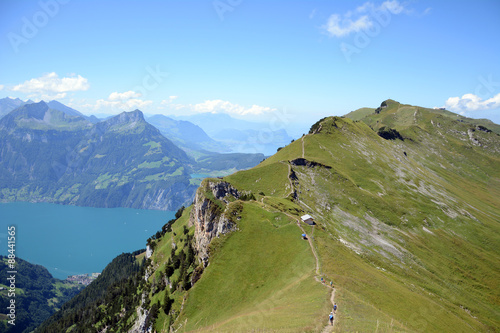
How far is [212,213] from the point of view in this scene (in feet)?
263

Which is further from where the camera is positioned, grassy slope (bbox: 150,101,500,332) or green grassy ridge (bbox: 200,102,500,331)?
green grassy ridge (bbox: 200,102,500,331)

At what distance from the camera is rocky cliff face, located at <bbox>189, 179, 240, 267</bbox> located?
226ft

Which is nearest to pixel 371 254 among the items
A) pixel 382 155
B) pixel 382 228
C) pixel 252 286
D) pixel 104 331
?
pixel 382 228

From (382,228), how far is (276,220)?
199 ft

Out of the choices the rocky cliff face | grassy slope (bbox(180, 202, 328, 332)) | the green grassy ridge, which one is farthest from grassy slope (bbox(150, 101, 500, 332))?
the rocky cliff face

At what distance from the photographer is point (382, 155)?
554 feet

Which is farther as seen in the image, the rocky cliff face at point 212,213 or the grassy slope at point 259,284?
the rocky cliff face at point 212,213

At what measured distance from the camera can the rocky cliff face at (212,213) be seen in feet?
226

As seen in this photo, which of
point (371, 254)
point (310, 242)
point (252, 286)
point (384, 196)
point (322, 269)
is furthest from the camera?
point (384, 196)

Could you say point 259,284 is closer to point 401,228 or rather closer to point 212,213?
point 212,213

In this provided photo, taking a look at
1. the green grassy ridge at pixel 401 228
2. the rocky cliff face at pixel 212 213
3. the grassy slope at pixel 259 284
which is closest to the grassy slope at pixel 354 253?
the grassy slope at pixel 259 284

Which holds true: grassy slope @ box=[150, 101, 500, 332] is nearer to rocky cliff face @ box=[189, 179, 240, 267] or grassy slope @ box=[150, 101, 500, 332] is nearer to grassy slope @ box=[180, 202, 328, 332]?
grassy slope @ box=[180, 202, 328, 332]

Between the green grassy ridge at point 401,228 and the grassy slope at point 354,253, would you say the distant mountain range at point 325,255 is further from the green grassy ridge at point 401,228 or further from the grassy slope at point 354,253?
the green grassy ridge at point 401,228

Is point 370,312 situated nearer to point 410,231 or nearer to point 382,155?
point 410,231
